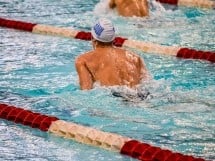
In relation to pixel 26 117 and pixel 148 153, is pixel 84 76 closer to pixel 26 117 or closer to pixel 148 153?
pixel 26 117

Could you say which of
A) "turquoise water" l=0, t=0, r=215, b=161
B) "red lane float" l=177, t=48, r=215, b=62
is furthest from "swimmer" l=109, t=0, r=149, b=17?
"red lane float" l=177, t=48, r=215, b=62

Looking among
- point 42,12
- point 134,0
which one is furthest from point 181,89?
point 42,12

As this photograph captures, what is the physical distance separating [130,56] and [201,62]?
146 cm

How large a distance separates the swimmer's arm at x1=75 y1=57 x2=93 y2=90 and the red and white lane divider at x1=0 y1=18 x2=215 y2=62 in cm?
185

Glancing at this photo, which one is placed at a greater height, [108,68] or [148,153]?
[108,68]

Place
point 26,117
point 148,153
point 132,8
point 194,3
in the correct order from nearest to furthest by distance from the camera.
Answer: point 148,153 < point 26,117 < point 132,8 < point 194,3

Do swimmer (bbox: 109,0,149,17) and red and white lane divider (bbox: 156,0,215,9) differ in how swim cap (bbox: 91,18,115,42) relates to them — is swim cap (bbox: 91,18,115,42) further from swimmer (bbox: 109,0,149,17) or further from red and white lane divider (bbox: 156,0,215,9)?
red and white lane divider (bbox: 156,0,215,9)

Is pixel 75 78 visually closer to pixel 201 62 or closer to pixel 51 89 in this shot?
pixel 51 89

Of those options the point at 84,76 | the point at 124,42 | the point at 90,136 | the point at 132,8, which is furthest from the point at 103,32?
the point at 132,8

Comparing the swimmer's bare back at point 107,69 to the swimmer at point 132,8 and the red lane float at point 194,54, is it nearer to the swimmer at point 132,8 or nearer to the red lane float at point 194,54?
the red lane float at point 194,54

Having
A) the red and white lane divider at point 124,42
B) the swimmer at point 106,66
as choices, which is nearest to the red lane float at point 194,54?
the red and white lane divider at point 124,42

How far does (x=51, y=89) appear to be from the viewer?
595 cm

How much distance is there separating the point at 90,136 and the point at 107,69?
962 millimetres

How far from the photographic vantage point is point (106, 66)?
17.7 feet
